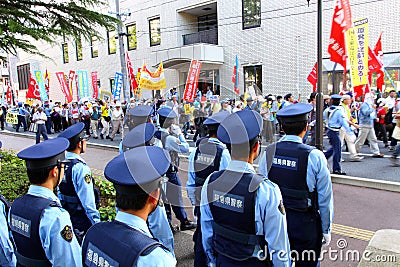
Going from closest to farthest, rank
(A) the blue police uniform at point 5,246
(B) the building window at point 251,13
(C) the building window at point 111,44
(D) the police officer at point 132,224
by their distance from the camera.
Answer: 1. (D) the police officer at point 132,224
2. (A) the blue police uniform at point 5,246
3. (B) the building window at point 251,13
4. (C) the building window at point 111,44

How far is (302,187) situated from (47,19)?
18.5 ft

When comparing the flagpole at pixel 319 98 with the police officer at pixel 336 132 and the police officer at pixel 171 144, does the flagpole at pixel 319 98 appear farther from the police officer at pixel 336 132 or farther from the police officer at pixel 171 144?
the police officer at pixel 171 144

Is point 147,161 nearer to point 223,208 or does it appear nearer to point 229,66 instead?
point 223,208

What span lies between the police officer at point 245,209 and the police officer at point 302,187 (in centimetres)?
65

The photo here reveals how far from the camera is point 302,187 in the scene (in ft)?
9.40

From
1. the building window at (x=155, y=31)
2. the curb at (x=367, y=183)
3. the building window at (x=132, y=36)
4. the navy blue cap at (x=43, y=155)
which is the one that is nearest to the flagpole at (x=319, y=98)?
the curb at (x=367, y=183)

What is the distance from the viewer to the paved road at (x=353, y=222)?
13.4ft

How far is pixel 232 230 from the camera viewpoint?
2.22 m

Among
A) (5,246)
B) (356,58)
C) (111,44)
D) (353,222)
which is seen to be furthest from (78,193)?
(111,44)

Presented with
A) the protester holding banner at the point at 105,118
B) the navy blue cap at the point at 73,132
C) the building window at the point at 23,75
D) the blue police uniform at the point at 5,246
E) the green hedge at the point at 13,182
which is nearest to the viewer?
the blue police uniform at the point at 5,246

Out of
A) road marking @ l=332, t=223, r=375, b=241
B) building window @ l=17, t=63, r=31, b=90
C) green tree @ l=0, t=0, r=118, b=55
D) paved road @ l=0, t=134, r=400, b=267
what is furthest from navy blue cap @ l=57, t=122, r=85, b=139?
building window @ l=17, t=63, r=31, b=90

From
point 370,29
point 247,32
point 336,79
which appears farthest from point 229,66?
point 370,29

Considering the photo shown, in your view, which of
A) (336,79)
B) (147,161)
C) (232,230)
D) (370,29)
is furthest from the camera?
(336,79)

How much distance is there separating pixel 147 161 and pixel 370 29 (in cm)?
1556
